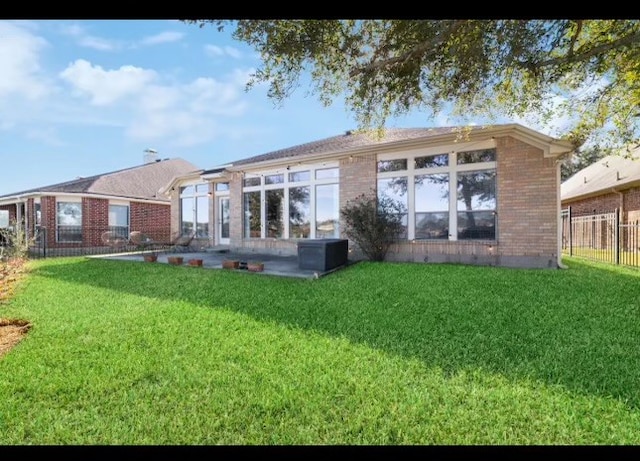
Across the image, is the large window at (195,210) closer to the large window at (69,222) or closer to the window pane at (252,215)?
the window pane at (252,215)

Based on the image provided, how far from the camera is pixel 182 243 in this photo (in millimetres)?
16172

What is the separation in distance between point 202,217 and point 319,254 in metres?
9.45

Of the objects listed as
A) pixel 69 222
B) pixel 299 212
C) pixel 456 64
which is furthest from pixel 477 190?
pixel 69 222

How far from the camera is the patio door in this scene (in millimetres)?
15704

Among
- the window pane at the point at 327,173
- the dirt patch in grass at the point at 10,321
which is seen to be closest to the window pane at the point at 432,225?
the window pane at the point at 327,173

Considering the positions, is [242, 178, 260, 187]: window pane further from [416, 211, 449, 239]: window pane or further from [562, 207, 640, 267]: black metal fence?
[562, 207, 640, 267]: black metal fence

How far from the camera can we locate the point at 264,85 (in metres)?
6.03

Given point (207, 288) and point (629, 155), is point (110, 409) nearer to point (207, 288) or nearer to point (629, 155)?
point (207, 288)

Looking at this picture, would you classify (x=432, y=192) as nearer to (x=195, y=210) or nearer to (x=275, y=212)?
(x=275, y=212)

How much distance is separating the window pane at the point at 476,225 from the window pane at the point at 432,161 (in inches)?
62.1

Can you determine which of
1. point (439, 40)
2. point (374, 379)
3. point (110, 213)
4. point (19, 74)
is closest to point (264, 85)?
point (439, 40)

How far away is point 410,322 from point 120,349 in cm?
394

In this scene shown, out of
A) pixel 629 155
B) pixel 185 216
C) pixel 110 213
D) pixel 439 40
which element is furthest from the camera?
pixel 110 213
